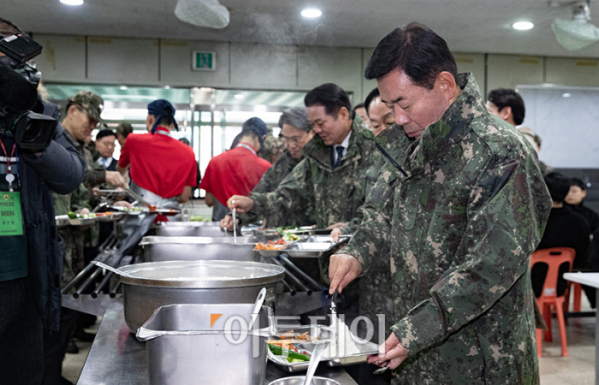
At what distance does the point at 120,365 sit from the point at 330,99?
159 centimetres

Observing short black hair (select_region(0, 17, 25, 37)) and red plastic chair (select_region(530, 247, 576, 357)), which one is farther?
red plastic chair (select_region(530, 247, 576, 357))

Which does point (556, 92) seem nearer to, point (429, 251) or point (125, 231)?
point (125, 231)

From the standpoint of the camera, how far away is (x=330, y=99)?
2.30 metres

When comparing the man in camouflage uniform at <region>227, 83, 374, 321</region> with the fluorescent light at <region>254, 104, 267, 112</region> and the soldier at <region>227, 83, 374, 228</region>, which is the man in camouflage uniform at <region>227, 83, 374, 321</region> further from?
the fluorescent light at <region>254, 104, 267, 112</region>

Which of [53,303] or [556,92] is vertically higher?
[556,92]

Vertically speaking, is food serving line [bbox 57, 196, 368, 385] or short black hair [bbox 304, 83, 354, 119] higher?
short black hair [bbox 304, 83, 354, 119]

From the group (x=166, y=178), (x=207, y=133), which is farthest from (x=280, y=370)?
(x=207, y=133)

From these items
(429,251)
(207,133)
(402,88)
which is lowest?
(429,251)

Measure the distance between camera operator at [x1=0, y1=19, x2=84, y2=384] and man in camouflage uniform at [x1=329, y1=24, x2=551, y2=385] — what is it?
84cm

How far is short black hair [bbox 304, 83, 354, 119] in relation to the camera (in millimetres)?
2299

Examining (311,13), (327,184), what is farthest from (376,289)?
(311,13)

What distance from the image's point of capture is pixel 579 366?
10.2 feet

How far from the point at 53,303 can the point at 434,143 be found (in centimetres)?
115

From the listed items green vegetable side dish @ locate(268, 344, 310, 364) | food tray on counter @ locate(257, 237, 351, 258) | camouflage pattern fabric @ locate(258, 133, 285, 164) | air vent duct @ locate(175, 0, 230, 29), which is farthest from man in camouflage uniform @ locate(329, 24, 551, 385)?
air vent duct @ locate(175, 0, 230, 29)
